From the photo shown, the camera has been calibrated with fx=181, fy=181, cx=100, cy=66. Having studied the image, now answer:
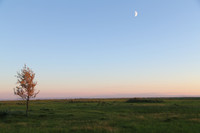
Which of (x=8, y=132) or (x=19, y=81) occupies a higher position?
(x=19, y=81)

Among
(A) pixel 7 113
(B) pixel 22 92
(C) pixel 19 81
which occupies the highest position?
(C) pixel 19 81

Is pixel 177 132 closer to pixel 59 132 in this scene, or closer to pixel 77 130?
pixel 77 130

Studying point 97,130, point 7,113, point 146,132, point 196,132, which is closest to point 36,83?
point 7,113

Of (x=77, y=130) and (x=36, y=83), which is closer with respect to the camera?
(x=77, y=130)

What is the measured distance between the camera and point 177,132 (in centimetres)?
1534

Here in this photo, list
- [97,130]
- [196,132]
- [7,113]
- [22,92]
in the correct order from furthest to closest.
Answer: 1. [22,92]
2. [7,113]
3. [97,130]
4. [196,132]

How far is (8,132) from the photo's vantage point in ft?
52.2

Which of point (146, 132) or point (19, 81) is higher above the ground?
point (19, 81)

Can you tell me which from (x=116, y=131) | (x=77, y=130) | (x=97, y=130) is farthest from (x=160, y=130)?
(x=77, y=130)

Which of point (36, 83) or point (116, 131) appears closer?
point (116, 131)

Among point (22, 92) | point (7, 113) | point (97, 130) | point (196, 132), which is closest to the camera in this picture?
point (196, 132)

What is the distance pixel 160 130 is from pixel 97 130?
5564 mm

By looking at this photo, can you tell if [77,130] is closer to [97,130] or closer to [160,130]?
[97,130]

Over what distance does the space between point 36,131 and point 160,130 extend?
1099cm
